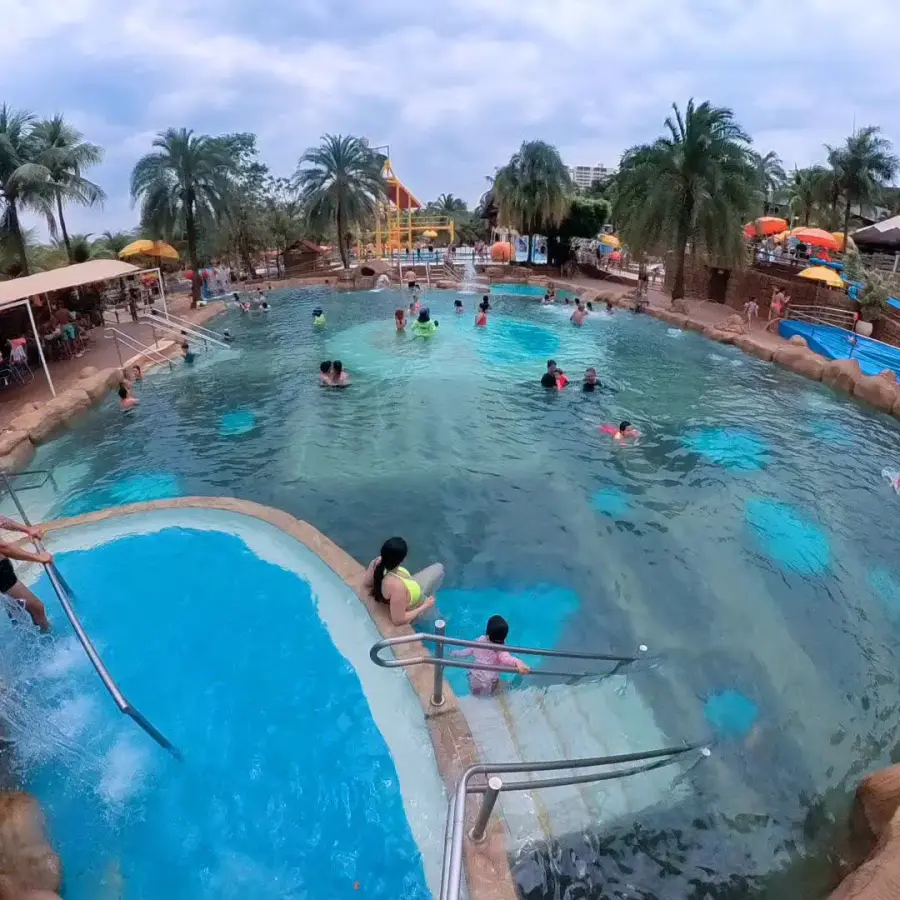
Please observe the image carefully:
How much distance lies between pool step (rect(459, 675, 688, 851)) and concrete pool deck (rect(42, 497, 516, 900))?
321 millimetres

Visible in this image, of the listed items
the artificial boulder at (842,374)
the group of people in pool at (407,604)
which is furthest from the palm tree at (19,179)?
the artificial boulder at (842,374)

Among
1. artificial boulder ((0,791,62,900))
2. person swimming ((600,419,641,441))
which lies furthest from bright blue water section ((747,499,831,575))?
artificial boulder ((0,791,62,900))

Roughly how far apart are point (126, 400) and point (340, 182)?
75.1 feet

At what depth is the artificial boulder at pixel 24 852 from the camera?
3.47 m

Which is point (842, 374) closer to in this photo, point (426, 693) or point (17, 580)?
point (426, 693)

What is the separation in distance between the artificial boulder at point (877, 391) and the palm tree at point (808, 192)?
28.3m

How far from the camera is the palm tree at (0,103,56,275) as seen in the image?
60.1 feet

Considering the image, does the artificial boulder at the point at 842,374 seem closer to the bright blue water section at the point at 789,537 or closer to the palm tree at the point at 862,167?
the bright blue water section at the point at 789,537

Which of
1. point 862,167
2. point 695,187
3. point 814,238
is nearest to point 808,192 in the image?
point 862,167

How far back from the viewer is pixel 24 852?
3676mm

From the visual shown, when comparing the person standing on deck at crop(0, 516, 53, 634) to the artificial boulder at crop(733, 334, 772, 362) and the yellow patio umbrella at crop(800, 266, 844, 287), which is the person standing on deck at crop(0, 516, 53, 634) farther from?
the yellow patio umbrella at crop(800, 266, 844, 287)

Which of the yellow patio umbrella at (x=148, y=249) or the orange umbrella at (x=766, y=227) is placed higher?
the orange umbrella at (x=766, y=227)

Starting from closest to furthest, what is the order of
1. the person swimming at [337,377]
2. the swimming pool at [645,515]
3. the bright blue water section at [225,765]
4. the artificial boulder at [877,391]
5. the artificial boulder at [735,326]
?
the bright blue water section at [225,765], the swimming pool at [645,515], the artificial boulder at [877,391], the person swimming at [337,377], the artificial boulder at [735,326]

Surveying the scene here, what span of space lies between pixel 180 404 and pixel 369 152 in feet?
77.5
